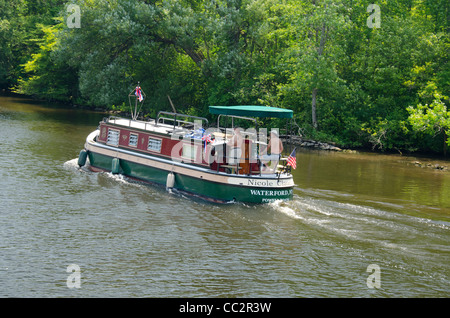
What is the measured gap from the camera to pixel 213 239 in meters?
17.3

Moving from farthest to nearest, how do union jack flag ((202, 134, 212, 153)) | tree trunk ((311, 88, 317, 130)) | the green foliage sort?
tree trunk ((311, 88, 317, 130)) < the green foliage < union jack flag ((202, 134, 212, 153))

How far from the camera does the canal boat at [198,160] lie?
21.1 meters

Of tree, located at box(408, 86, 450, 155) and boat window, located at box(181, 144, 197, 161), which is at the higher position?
tree, located at box(408, 86, 450, 155)

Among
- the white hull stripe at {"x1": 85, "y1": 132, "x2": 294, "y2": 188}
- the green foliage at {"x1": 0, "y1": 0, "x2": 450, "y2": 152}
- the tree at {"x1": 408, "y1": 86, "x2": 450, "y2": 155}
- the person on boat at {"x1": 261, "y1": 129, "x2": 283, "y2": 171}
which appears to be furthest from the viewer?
the green foliage at {"x1": 0, "y1": 0, "x2": 450, "y2": 152}

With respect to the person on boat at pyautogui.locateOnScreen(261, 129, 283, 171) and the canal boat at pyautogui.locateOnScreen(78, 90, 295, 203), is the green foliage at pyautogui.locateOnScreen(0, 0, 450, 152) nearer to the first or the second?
the canal boat at pyautogui.locateOnScreen(78, 90, 295, 203)

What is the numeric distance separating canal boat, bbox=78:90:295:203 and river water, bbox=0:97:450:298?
2.04ft

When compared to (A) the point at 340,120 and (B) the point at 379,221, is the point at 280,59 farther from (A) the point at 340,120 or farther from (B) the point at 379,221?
(B) the point at 379,221

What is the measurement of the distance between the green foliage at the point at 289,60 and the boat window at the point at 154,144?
14.4 meters

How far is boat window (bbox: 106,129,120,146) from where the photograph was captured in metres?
25.8

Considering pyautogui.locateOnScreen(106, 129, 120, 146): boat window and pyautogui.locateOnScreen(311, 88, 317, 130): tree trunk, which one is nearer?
pyautogui.locateOnScreen(106, 129, 120, 146): boat window

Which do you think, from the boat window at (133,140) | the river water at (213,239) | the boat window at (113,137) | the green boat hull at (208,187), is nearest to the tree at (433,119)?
the river water at (213,239)

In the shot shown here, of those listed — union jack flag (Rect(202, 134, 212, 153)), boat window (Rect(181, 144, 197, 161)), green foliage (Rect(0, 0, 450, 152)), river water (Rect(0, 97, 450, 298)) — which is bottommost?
river water (Rect(0, 97, 450, 298))

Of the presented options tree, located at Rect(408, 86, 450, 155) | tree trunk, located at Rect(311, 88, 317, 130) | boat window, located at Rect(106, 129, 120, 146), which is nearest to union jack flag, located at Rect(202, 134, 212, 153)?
boat window, located at Rect(106, 129, 120, 146)

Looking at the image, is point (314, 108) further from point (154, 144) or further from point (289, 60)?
point (154, 144)
